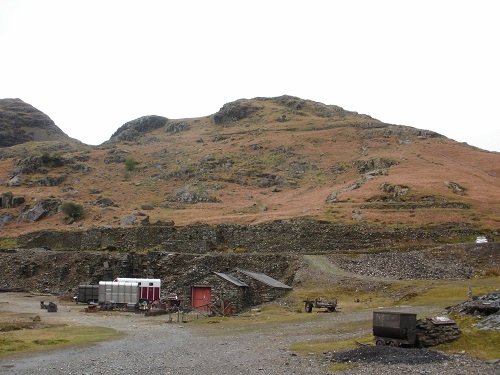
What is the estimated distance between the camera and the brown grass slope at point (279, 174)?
7481 cm

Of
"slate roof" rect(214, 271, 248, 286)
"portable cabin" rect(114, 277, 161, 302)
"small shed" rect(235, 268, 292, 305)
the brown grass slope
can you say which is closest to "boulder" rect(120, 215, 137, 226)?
the brown grass slope

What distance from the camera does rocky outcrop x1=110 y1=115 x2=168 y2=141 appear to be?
18438cm

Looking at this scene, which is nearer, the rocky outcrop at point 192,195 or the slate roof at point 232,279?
the slate roof at point 232,279

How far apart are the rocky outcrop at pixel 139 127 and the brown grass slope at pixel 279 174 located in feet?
34.1

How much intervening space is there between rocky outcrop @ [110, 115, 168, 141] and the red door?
5694 inches

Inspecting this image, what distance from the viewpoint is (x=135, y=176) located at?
419 ft

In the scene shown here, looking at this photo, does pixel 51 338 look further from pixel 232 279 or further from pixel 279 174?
pixel 279 174

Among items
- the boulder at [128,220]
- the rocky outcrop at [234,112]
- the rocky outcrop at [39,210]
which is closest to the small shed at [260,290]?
the boulder at [128,220]

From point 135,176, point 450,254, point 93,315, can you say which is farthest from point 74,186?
point 450,254

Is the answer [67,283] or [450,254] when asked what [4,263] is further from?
[450,254]

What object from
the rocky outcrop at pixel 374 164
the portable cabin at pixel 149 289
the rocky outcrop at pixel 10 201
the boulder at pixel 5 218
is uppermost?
the rocky outcrop at pixel 374 164

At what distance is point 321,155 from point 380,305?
85676 millimetres

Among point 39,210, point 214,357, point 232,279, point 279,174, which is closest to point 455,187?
point 279,174

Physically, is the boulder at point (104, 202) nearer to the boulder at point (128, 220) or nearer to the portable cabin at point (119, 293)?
the boulder at point (128, 220)
